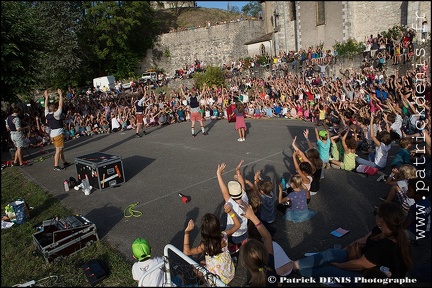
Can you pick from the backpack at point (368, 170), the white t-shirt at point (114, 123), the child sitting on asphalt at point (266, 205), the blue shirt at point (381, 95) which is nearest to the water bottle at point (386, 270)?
the child sitting on asphalt at point (266, 205)

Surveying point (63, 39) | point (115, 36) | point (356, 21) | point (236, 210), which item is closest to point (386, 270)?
point (236, 210)

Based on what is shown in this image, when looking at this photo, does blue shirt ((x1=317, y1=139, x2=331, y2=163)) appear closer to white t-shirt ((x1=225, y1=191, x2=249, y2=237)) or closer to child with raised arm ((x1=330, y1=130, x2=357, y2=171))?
child with raised arm ((x1=330, y1=130, x2=357, y2=171))

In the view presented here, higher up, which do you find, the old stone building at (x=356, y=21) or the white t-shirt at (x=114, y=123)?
the old stone building at (x=356, y=21)

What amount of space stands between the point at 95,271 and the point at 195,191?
337 centimetres

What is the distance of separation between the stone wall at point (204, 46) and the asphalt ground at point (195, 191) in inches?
1405

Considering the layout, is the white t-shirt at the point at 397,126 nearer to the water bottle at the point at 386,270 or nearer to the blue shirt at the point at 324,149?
the blue shirt at the point at 324,149

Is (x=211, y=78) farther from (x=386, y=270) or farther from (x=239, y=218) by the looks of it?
(x=386, y=270)

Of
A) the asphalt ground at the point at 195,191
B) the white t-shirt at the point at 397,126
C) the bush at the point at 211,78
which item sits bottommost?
the asphalt ground at the point at 195,191

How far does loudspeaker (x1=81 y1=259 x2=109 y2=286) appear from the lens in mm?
4341

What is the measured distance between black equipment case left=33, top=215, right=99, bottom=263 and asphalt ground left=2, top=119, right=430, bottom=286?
1.41ft

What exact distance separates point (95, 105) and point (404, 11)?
24263mm

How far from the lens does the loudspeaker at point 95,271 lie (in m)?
4.34

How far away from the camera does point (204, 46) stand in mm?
47781

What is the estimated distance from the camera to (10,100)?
47.2 feet
